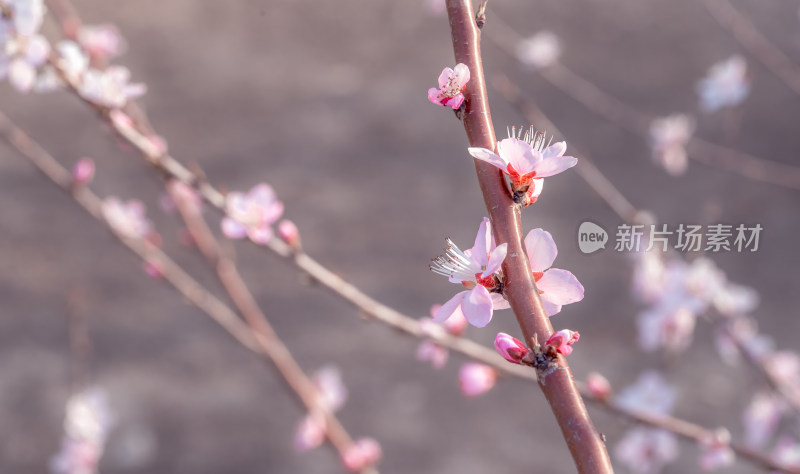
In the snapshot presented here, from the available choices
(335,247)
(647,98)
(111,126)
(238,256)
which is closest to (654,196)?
(647,98)

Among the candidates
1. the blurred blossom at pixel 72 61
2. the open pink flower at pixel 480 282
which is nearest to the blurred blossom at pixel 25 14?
the blurred blossom at pixel 72 61

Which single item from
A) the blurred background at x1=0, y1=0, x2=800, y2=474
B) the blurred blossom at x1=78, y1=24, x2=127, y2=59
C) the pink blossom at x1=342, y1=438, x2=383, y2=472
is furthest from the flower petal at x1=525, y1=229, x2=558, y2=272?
the blurred background at x1=0, y1=0, x2=800, y2=474

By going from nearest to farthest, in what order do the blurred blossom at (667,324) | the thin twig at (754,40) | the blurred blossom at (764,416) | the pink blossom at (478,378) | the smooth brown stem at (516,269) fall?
the smooth brown stem at (516,269)
the pink blossom at (478,378)
the blurred blossom at (667,324)
the blurred blossom at (764,416)
the thin twig at (754,40)

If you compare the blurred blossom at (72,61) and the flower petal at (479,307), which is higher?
the blurred blossom at (72,61)

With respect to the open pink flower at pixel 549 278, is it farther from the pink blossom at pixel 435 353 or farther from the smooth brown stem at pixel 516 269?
the pink blossom at pixel 435 353

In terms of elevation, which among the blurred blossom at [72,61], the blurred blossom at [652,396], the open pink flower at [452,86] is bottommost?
the open pink flower at [452,86]

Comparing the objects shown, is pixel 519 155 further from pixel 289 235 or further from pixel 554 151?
pixel 289 235

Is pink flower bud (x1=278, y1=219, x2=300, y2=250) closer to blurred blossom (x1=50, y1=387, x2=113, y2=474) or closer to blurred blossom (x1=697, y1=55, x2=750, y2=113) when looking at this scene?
blurred blossom (x1=50, y1=387, x2=113, y2=474)
